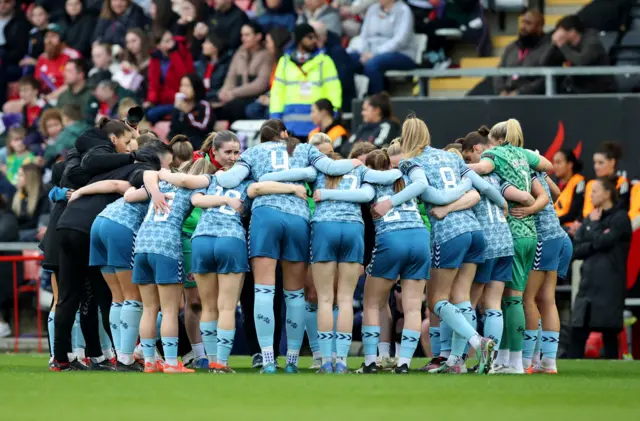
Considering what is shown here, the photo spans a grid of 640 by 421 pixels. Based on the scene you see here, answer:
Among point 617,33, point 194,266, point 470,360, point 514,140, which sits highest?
point 617,33

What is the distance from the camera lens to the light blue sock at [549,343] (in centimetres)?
1319

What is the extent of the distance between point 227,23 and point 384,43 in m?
2.95

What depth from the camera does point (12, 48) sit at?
78.6 feet

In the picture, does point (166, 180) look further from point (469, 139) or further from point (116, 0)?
point (116, 0)

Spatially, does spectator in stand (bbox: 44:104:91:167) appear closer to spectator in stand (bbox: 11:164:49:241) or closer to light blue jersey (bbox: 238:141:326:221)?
spectator in stand (bbox: 11:164:49:241)

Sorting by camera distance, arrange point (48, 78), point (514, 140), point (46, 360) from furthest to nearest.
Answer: point (48, 78)
point (46, 360)
point (514, 140)

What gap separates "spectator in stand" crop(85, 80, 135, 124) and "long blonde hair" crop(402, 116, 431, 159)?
348 inches

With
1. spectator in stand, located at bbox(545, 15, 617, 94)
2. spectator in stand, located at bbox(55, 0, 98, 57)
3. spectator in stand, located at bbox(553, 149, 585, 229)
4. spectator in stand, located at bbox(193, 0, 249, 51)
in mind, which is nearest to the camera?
spectator in stand, located at bbox(553, 149, 585, 229)

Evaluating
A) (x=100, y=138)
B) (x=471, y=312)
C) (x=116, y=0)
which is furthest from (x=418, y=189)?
(x=116, y=0)

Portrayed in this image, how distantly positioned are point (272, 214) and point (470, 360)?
13.3 ft

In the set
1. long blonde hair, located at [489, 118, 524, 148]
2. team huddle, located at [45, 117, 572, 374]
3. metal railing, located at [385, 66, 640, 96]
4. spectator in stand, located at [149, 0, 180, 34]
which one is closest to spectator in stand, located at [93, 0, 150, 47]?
spectator in stand, located at [149, 0, 180, 34]

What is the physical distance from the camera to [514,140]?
13.0 m

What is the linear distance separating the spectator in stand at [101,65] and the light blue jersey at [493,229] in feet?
32.7

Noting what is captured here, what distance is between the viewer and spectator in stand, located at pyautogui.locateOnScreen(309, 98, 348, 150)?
657 inches
